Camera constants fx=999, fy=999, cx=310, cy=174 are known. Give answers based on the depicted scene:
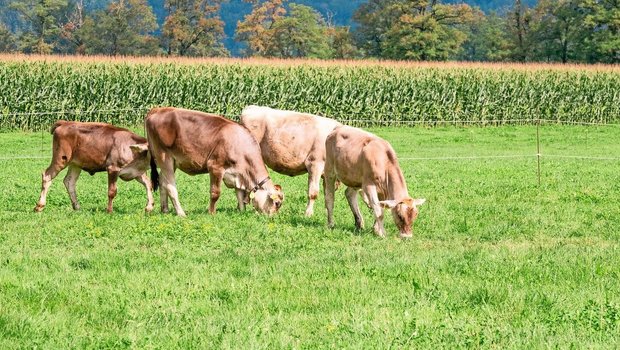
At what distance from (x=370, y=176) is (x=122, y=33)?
93506 mm

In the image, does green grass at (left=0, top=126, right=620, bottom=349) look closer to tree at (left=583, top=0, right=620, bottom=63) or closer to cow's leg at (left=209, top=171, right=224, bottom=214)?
cow's leg at (left=209, top=171, right=224, bottom=214)

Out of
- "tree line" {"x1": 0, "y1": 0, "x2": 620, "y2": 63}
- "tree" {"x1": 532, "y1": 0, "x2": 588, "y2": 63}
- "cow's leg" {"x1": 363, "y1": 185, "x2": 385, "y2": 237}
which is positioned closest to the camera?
"cow's leg" {"x1": 363, "y1": 185, "x2": 385, "y2": 237}

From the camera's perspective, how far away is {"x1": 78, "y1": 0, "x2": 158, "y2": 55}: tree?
4063 inches

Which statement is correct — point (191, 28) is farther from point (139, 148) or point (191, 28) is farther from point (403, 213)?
point (403, 213)

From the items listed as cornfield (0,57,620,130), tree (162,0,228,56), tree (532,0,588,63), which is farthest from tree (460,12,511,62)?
cornfield (0,57,620,130)

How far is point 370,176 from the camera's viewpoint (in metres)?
15.0

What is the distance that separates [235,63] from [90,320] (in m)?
38.2

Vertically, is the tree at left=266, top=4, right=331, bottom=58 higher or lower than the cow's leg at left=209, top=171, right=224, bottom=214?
higher

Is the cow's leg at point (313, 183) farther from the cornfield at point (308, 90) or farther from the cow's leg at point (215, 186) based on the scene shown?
the cornfield at point (308, 90)

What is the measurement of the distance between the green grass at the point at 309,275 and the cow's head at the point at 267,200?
294 mm

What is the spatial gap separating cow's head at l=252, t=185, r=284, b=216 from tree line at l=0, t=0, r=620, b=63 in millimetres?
73241

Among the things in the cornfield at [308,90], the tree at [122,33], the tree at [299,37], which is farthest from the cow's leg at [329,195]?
the tree at [122,33]

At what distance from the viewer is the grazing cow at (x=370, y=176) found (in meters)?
14.3

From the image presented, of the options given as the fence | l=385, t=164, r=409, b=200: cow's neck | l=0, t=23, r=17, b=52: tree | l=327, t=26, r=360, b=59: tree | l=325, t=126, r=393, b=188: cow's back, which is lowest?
the fence
